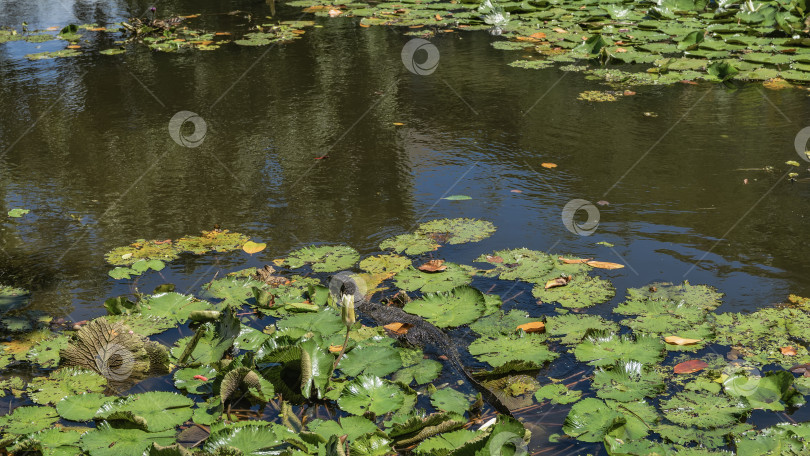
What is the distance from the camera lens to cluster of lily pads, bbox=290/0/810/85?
5.44 metres

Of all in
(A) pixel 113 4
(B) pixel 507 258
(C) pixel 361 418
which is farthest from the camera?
(A) pixel 113 4

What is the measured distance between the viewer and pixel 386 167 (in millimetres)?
3941

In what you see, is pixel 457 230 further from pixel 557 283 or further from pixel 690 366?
pixel 690 366

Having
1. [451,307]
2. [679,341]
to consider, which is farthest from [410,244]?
[679,341]

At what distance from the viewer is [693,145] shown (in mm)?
4035

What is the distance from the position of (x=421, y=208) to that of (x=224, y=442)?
1799mm

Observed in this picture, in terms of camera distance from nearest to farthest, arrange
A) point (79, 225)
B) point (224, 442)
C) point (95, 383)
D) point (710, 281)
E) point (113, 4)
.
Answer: point (224, 442) < point (95, 383) < point (710, 281) < point (79, 225) < point (113, 4)

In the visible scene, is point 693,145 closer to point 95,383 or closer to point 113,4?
point 95,383

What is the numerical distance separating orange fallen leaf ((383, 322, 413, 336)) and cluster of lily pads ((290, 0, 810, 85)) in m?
3.39

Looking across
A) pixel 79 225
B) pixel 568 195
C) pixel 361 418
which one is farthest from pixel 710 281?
pixel 79 225

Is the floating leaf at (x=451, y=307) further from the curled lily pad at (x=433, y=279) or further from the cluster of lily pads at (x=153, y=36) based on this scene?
the cluster of lily pads at (x=153, y=36)

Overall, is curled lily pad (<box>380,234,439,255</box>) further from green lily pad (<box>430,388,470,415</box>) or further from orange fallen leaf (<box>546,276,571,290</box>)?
green lily pad (<box>430,388,470,415</box>)

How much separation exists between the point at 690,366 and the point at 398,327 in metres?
0.97

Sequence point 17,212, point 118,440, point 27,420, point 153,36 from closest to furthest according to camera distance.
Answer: point 118,440
point 27,420
point 17,212
point 153,36
